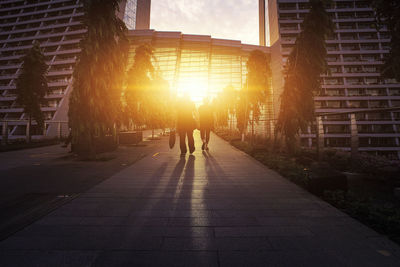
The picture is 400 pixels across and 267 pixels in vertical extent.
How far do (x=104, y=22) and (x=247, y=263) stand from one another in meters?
8.20

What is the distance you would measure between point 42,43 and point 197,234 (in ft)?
209

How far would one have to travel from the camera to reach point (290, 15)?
142 ft

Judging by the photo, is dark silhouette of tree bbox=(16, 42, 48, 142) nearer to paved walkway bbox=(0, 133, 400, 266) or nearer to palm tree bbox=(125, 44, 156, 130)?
palm tree bbox=(125, 44, 156, 130)

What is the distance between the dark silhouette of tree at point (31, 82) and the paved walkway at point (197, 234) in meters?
18.1

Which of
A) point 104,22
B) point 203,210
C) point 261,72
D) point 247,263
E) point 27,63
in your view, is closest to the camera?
point 247,263

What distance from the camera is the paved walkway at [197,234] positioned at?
4.84 feet

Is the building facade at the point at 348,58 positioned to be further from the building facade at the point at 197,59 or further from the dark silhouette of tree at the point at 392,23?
the dark silhouette of tree at the point at 392,23

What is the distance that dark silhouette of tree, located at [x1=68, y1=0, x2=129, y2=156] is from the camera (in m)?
6.46

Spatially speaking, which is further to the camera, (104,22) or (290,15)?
(290,15)

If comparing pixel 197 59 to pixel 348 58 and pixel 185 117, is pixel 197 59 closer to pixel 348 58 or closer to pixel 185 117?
pixel 348 58

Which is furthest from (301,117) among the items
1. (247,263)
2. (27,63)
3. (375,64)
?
(375,64)

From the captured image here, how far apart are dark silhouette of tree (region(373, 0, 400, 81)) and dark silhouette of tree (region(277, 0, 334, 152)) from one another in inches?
Result: 92.1

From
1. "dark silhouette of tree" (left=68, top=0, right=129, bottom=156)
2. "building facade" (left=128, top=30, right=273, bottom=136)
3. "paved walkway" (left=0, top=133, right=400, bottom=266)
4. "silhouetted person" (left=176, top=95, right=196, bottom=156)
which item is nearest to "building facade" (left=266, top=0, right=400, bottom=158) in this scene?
"building facade" (left=128, top=30, right=273, bottom=136)

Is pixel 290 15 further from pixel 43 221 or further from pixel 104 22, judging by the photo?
pixel 43 221
